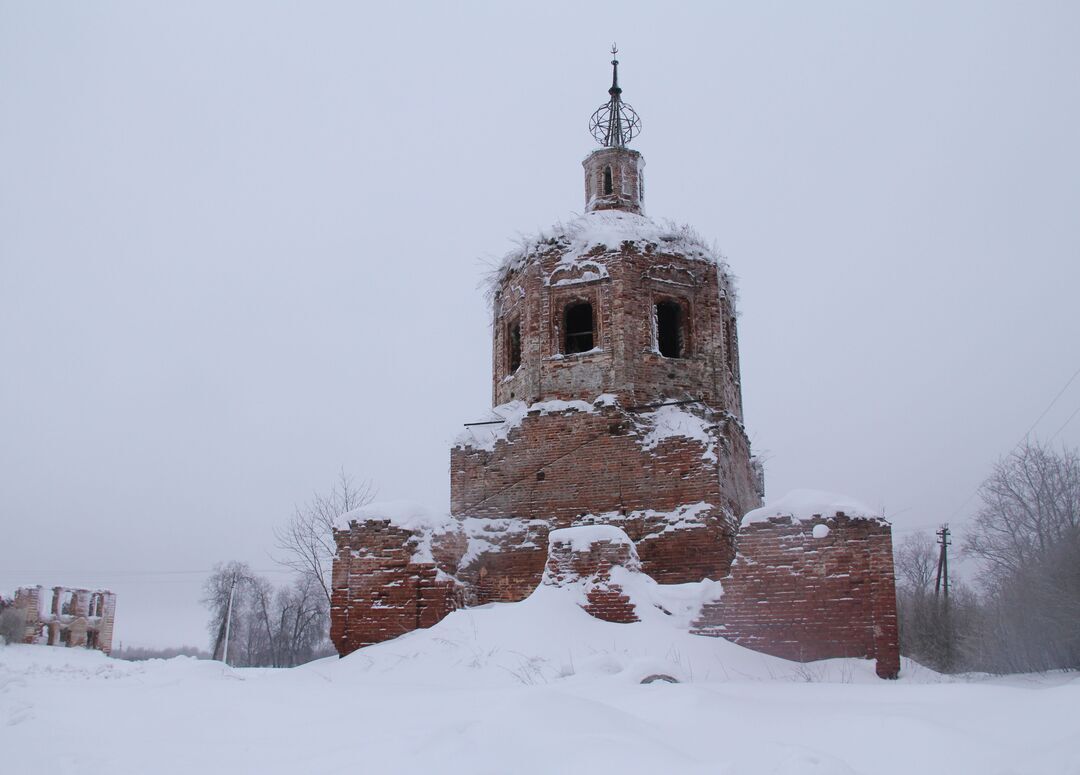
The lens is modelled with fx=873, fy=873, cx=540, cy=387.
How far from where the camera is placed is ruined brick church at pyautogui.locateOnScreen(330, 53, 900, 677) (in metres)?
9.34

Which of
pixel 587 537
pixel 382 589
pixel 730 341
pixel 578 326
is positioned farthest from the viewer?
pixel 730 341

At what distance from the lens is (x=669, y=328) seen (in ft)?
44.3

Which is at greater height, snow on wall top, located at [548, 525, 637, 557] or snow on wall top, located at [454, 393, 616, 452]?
snow on wall top, located at [454, 393, 616, 452]

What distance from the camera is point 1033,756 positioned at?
387cm

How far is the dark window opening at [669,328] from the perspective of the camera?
43.7 feet

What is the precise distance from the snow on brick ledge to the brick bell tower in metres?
1.25

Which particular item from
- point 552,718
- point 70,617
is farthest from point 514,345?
point 70,617

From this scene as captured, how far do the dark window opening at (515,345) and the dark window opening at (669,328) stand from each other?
2.22 meters

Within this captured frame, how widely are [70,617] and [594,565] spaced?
68.9 ft

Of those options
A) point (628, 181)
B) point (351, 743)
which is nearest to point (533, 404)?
point (628, 181)

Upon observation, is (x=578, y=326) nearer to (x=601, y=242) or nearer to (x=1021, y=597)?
(x=601, y=242)

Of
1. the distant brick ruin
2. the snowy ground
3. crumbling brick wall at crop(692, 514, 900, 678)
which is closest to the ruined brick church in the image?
crumbling brick wall at crop(692, 514, 900, 678)

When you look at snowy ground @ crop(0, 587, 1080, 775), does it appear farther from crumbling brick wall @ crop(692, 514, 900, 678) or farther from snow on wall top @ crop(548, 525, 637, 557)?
snow on wall top @ crop(548, 525, 637, 557)

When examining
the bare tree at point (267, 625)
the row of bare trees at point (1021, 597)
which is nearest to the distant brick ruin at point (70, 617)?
the bare tree at point (267, 625)
